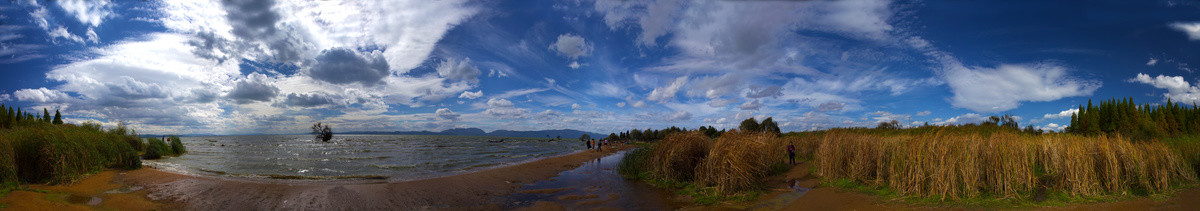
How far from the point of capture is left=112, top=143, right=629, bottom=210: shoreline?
11.3m

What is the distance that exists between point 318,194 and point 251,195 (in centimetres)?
201

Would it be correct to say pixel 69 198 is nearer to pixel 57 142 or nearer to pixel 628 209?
pixel 57 142

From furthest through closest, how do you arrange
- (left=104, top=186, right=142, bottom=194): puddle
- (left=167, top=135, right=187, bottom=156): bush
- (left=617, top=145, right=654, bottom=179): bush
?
1. (left=167, top=135, right=187, bottom=156): bush
2. (left=617, top=145, right=654, bottom=179): bush
3. (left=104, top=186, right=142, bottom=194): puddle

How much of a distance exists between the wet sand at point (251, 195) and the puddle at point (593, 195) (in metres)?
0.78

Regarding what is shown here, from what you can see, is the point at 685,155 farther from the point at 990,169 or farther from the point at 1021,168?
the point at 1021,168

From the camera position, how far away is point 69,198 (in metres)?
11.1

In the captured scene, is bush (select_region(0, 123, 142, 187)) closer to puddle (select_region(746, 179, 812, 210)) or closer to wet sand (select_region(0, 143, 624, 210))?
wet sand (select_region(0, 143, 624, 210))

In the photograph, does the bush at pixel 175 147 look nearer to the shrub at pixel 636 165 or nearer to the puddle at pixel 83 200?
the puddle at pixel 83 200

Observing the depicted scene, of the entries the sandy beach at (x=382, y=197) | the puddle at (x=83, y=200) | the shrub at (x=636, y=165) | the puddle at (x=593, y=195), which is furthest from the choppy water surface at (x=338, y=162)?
the shrub at (x=636, y=165)

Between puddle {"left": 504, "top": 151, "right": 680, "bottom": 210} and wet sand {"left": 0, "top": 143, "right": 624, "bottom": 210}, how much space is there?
2.54ft

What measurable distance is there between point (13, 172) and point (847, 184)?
80.2ft

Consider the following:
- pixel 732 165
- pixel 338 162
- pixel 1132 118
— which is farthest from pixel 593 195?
pixel 1132 118

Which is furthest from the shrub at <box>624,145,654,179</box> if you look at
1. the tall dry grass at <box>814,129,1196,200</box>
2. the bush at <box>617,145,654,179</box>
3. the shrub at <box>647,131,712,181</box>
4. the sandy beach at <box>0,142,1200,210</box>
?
the tall dry grass at <box>814,129,1196,200</box>

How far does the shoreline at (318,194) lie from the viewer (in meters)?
11.3
